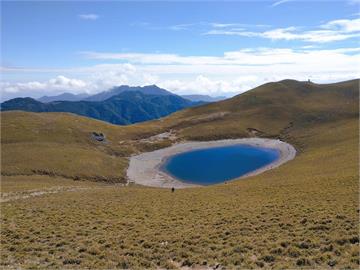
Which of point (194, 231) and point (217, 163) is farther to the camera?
point (217, 163)

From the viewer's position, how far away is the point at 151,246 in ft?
70.3

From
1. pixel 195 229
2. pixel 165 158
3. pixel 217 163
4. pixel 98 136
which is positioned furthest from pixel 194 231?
pixel 98 136

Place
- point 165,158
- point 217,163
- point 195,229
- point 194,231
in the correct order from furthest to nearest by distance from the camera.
→ point 165,158, point 217,163, point 195,229, point 194,231

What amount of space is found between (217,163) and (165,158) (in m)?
16.9

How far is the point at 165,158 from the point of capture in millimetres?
108000

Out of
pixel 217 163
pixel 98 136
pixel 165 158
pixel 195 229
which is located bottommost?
pixel 217 163

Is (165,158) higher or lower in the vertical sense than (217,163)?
higher

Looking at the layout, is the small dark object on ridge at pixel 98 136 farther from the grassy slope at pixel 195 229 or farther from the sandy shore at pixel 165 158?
the grassy slope at pixel 195 229

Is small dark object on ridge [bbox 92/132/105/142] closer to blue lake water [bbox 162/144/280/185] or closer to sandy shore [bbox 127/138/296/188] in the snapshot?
sandy shore [bbox 127/138/296/188]

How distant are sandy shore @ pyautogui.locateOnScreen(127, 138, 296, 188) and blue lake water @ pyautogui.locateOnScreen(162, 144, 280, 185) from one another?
8.57 feet

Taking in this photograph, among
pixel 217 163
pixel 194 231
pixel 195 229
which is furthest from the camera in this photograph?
pixel 217 163

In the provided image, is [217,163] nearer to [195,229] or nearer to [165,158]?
[165,158]

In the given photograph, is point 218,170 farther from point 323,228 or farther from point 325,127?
point 323,228

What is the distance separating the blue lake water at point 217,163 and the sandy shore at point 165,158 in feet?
8.57
